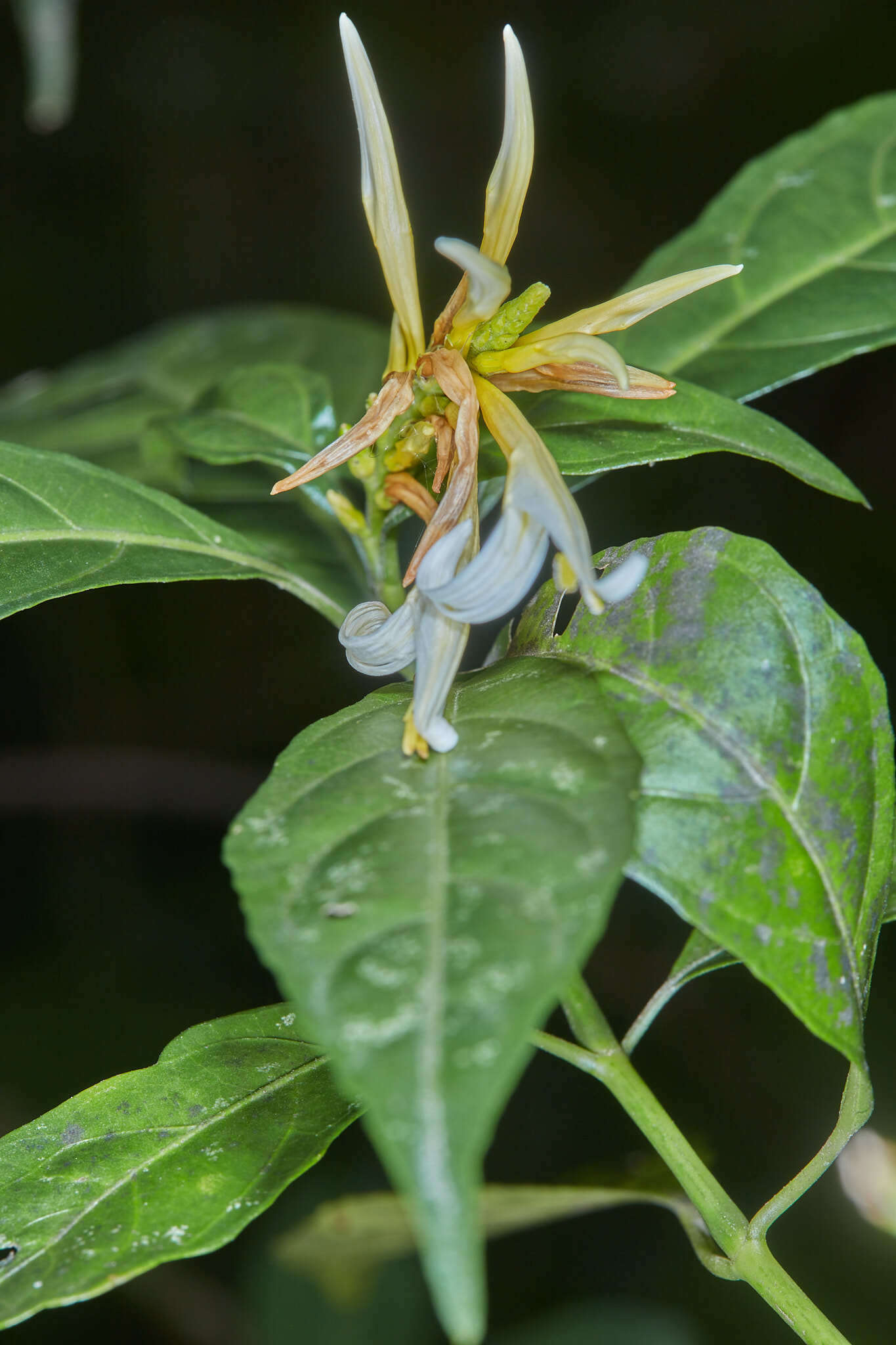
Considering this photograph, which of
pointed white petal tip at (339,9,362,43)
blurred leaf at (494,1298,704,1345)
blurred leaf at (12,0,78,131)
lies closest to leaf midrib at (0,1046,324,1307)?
pointed white petal tip at (339,9,362,43)

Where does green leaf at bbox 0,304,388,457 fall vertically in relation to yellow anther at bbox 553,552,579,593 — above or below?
above

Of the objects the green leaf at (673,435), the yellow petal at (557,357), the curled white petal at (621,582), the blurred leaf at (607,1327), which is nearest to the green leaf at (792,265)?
the green leaf at (673,435)

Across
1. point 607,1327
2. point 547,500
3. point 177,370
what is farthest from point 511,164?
point 607,1327

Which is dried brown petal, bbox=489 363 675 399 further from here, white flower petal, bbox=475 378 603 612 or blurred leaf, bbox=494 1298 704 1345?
blurred leaf, bbox=494 1298 704 1345

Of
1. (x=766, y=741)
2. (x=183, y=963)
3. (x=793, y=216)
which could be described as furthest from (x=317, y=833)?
(x=183, y=963)

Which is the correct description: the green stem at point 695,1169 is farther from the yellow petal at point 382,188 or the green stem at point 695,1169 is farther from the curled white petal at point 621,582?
the yellow petal at point 382,188

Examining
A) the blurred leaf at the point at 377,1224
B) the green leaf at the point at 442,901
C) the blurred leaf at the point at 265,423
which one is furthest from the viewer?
the blurred leaf at the point at 377,1224
